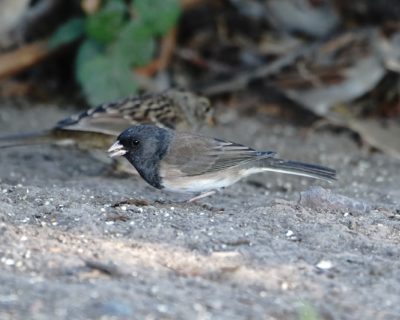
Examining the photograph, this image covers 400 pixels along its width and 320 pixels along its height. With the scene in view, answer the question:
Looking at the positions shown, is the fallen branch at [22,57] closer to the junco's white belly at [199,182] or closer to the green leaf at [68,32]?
the green leaf at [68,32]

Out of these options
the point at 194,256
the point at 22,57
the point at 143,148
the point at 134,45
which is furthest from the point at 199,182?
the point at 22,57

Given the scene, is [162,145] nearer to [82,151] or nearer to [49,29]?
[82,151]

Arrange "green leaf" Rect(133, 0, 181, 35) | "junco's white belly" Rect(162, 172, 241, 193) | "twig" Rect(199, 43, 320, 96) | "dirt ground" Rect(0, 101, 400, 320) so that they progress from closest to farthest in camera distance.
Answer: "dirt ground" Rect(0, 101, 400, 320), "junco's white belly" Rect(162, 172, 241, 193), "green leaf" Rect(133, 0, 181, 35), "twig" Rect(199, 43, 320, 96)

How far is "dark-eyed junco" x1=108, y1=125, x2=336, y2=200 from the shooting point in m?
6.00

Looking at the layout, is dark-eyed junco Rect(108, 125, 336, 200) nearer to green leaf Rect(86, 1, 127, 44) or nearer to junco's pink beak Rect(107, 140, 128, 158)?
junco's pink beak Rect(107, 140, 128, 158)

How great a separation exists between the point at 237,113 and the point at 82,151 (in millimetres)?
1849

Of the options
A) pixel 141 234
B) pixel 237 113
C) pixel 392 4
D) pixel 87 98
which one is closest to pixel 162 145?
pixel 141 234

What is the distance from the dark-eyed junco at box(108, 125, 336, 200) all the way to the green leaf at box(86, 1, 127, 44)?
2.52m

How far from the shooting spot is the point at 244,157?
618 centimetres

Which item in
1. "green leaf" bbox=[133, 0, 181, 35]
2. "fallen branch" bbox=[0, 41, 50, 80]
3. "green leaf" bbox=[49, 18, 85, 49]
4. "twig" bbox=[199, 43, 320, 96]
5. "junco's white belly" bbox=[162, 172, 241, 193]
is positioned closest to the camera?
"junco's white belly" bbox=[162, 172, 241, 193]

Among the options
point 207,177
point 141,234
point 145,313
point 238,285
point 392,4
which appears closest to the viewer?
point 145,313

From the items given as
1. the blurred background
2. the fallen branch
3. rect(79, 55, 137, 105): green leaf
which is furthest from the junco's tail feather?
the fallen branch

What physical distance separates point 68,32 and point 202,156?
3100 millimetres

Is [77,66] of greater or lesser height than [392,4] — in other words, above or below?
below
